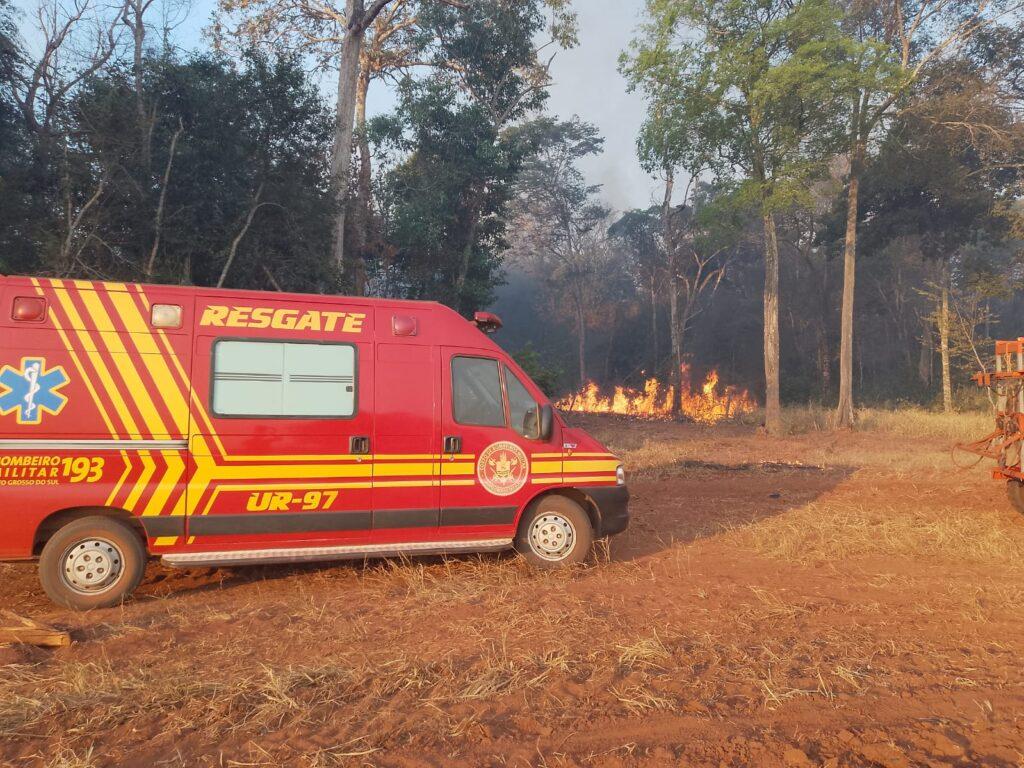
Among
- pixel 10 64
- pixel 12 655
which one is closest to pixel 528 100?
pixel 10 64

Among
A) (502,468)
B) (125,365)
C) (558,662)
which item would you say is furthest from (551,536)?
(125,365)

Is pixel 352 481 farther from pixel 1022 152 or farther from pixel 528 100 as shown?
pixel 1022 152

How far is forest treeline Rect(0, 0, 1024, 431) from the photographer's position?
1237 cm

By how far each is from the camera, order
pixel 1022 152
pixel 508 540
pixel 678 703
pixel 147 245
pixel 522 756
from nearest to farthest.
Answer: pixel 522 756 < pixel 678 703 < pixel 508 540 < pixel 147 245 < pixel 1022 152

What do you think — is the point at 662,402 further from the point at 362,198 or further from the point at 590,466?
the point at 590,466

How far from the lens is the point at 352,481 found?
19.2 ft

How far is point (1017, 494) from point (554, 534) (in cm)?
677

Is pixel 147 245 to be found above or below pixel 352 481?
above

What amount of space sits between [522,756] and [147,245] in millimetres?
12042

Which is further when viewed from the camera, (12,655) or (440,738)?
(12,655)

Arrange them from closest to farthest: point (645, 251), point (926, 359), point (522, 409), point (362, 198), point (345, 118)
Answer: point (522, 409)
point (345, 118)
point (362, 198)
point (926, 359)
point (645, 251)

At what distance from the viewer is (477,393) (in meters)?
6.30

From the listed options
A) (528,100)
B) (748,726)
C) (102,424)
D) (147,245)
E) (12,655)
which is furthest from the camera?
(528,100)

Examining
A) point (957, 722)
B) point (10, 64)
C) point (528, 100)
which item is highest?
point (528, 100)
